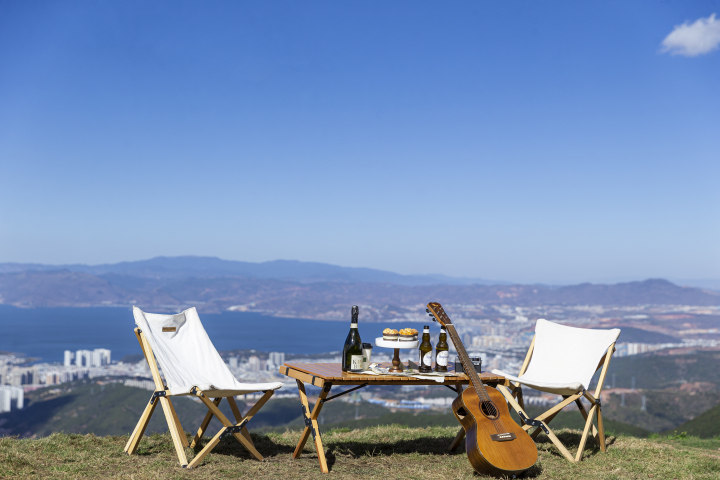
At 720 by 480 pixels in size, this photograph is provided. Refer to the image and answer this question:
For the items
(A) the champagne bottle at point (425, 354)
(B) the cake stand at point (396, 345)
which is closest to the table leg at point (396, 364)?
(B) the cake stand at point (396, 345)

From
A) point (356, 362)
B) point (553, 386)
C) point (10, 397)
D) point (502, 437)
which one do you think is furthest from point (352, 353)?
point (10, 397)

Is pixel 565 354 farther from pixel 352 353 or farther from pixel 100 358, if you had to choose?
pixel 100 358

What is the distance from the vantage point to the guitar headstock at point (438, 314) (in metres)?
3.70

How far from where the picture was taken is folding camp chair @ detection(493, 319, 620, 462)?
3.84 m

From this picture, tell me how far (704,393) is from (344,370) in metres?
32.4

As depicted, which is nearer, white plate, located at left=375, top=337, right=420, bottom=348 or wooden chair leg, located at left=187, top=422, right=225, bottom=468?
wooden chair leg, located at left=187, top=422, right=225, bottom=468

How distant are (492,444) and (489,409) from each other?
0.79 ft

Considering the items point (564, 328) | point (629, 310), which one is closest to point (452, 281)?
point (629, 310)

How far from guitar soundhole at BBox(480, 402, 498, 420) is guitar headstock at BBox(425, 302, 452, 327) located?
1.84ft

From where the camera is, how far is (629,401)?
26438 mm

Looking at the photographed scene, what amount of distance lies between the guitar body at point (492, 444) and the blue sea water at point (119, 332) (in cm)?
4257

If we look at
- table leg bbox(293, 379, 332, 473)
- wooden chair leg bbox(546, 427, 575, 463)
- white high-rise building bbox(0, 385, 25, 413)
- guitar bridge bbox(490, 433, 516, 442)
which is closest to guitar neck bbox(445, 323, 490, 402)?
guitar bridge bbox(490, 433, 516, 442)

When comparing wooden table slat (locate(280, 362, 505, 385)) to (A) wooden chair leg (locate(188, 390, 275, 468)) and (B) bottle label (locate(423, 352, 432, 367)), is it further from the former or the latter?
(A) wooden chair leg (locate(188, 390, 275, 468))

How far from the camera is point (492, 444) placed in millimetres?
3232
